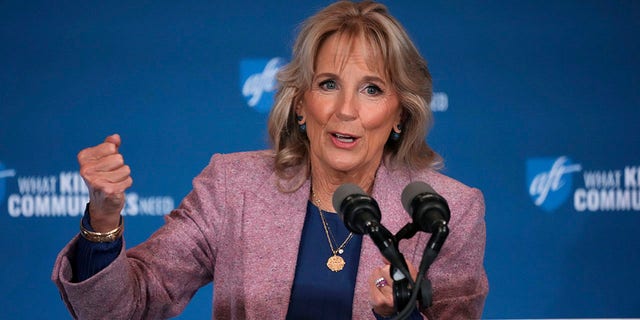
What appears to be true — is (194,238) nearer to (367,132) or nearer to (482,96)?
(367,132)

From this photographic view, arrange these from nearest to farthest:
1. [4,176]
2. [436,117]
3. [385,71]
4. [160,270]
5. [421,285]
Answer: [421,285] → [160,270] → [385,71] → [4,176] → [436,117]

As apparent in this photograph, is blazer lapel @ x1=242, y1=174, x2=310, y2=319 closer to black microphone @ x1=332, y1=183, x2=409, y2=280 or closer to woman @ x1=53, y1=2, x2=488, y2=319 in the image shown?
woman @ x1=53, y1=2, x2=488, y2=319

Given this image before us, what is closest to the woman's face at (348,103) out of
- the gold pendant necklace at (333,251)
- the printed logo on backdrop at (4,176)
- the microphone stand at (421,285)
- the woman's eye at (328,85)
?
the woman's eye at (328,85)

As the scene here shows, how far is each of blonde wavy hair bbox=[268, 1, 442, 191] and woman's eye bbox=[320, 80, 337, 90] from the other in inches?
1.2

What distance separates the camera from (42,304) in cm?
327

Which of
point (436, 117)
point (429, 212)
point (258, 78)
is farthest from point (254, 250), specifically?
point (436, 117)

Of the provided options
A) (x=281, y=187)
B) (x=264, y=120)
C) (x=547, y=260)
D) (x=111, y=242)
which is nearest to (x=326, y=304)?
(x=281, y=187)

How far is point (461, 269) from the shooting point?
6.83 ft

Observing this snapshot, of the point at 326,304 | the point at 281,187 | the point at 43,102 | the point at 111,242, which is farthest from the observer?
the point at 43,102

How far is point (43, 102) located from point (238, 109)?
2.29 feet

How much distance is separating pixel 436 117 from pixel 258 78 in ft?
2.17

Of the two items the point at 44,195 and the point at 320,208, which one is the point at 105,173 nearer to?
the point at 320,208

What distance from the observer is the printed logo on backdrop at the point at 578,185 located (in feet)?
10.7

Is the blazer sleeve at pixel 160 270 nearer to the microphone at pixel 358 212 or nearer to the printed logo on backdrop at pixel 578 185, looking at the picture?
the microphone at pixel 358 212
